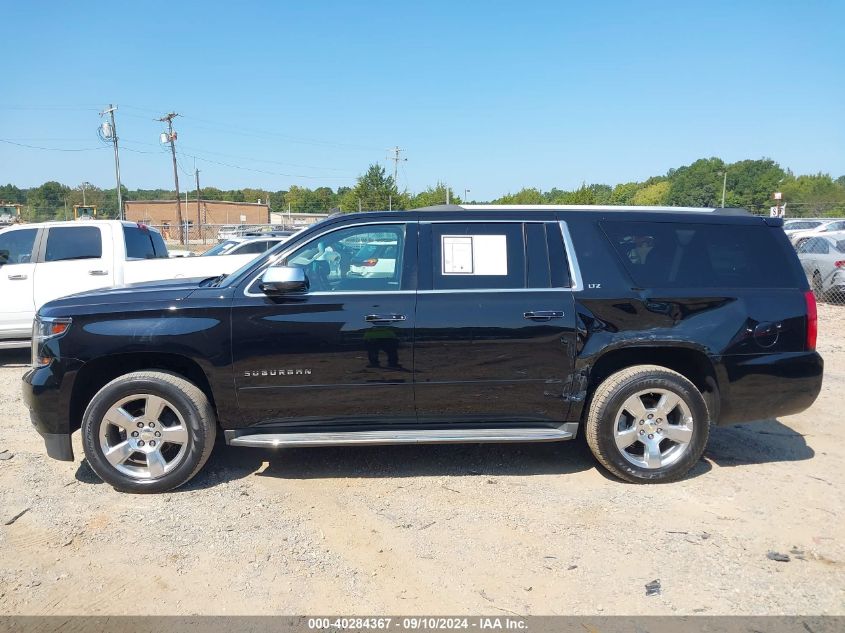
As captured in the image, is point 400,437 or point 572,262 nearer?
point 400,437

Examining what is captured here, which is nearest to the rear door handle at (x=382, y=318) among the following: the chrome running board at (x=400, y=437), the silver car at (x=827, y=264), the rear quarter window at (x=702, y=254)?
the chrome running board at (x=400, y=437)

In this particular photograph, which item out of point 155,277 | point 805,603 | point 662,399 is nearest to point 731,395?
point 662,399

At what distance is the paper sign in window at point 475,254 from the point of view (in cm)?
419

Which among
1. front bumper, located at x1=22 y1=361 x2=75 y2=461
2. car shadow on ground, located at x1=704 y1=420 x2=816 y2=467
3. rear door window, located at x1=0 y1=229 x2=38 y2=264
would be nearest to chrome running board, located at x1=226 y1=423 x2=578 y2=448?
front bumper, located at x1=22 y1=361 x2=75 y2=461

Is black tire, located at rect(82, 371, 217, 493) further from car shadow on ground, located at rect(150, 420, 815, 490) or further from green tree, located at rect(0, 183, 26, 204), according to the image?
green tree, located at rect(0, 183, 26, 204)

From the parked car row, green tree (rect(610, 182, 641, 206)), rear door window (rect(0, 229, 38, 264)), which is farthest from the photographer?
green tree (rect(610, 182, 641, 206))

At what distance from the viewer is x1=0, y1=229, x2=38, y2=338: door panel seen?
7.87 m

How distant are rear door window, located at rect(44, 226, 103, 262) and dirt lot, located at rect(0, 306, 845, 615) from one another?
3.83m

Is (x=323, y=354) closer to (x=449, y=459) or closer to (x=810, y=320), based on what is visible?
(x=449, y=459)

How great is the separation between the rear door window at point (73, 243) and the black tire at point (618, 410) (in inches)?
274

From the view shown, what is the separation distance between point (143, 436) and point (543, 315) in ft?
9.14

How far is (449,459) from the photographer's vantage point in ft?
15.5

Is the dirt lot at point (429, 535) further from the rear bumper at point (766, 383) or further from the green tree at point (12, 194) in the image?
the green tree at point (12, 194)

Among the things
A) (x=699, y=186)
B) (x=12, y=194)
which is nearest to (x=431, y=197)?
(x=699, y=186)
